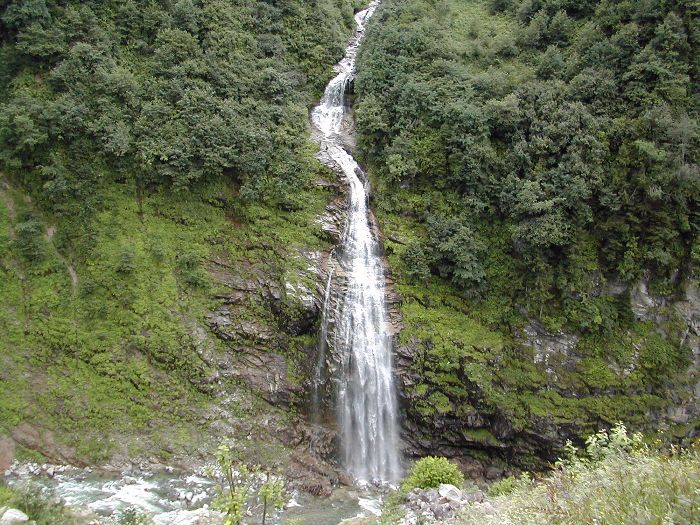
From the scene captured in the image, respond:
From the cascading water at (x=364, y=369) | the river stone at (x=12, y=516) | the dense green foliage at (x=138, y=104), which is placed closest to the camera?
the river stone at (x=12, y=516)

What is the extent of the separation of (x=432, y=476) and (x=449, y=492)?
3.30 ft

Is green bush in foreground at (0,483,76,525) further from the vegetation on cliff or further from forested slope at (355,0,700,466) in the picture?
forested slope at (355,0,700,466)

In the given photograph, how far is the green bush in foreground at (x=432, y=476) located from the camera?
13.7m

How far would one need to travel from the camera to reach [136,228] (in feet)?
65.2

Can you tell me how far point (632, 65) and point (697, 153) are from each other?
4833 millimetres

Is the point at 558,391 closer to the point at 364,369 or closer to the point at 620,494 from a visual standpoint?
the point at 364,369

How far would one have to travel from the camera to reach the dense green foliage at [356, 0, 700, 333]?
703 inches

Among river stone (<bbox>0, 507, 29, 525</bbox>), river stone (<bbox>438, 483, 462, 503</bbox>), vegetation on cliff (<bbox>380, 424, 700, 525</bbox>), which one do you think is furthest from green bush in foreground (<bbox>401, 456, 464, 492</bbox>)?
river stone (<bbox>0, 507, 29, 525</bbox>)

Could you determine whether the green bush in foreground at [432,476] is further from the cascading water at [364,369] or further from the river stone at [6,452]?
the river stone at [6,452]

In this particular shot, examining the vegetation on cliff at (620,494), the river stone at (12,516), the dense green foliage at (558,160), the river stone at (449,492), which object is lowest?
the river stone at (449,492)

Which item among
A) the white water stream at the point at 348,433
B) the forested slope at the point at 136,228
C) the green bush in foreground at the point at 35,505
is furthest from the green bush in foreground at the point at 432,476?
the green bush in foreground at the point at 35,505

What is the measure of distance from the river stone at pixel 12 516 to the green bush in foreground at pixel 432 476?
9.49 meters

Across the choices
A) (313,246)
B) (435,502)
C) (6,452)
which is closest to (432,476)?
(435,502)

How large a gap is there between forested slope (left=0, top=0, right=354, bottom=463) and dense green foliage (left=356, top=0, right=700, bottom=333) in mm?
4909
